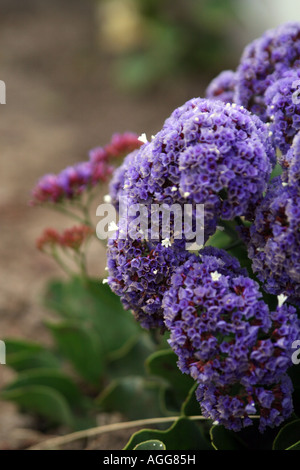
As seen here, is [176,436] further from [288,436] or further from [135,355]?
[135,355]

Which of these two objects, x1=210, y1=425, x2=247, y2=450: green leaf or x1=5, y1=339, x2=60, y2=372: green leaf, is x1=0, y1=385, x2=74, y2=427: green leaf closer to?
x1=5, y1=339, x2=60, y2=372: green leaf

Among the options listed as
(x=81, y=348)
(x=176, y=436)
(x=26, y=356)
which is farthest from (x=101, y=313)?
(x=176, y=436)

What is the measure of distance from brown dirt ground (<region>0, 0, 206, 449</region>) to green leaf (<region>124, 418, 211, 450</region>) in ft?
1.92

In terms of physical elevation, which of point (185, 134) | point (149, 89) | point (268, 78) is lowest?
point (185, 134)

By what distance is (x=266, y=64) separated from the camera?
2.20 m

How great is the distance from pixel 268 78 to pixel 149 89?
5.28 m

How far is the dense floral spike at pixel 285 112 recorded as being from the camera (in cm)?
184

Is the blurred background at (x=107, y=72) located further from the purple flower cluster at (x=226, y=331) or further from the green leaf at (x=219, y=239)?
the purple flower cluster at (x=226, y=331)

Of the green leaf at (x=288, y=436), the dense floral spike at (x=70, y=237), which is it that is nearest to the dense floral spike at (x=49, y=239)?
the dense floral spike at (x=70, y=237)

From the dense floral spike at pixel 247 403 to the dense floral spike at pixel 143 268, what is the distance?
→ 0.31 metres

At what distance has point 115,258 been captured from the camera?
1.77 m

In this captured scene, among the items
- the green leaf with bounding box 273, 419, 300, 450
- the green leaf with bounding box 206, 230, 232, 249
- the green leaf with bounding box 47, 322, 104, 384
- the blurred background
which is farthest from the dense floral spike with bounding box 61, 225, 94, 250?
the blurred background
